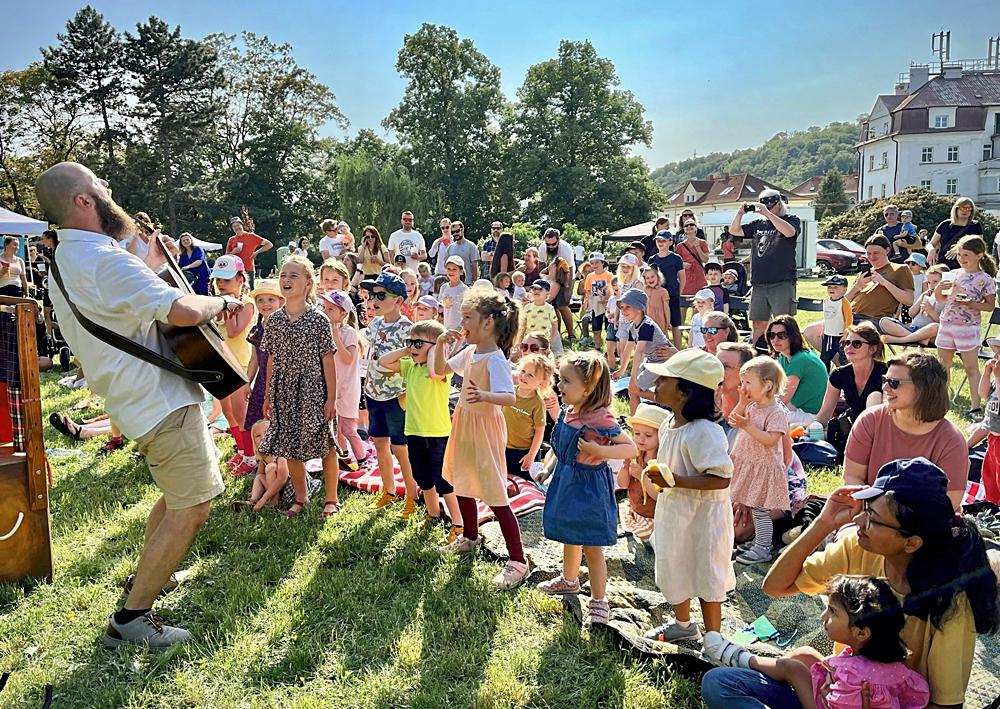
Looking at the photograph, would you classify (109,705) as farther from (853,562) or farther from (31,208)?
(31,208)

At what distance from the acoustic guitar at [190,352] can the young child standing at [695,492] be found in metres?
2.00

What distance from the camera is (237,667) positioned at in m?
3.39

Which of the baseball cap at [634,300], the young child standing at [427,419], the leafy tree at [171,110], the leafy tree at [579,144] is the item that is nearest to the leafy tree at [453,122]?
the leafy tree at [579,144]

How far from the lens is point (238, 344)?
243 inches

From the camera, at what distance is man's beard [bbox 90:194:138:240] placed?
3385mm

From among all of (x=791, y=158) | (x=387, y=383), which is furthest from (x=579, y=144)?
(x=791, y=158)

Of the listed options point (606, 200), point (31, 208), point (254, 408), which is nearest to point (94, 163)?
point (31, 208)

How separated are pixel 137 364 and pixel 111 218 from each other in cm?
69

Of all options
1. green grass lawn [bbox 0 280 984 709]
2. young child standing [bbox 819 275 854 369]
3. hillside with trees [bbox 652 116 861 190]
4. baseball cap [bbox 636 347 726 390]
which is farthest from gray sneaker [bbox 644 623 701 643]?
hillside with trees [bbox 652 116 861 190]

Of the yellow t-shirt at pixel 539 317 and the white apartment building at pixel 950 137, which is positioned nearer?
the yellow t-shirt at pixel 539 317

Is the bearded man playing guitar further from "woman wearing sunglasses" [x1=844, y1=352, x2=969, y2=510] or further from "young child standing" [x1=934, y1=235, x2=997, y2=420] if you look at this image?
"young child standing" [x1=934, y1=235, x2=997, y2=420]

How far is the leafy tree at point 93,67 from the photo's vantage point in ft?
140

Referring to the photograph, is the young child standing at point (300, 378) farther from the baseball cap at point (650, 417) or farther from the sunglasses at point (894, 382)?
the sunglasses at point (894, 382)

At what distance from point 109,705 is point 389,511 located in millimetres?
2391
